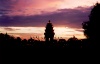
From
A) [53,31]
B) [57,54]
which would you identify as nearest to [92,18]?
[53,31]

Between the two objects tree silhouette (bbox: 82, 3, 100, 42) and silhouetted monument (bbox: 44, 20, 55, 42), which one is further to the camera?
silhouetted monument (bbox: 44, 20, 55, 42)

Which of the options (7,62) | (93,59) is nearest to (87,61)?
(93,59)

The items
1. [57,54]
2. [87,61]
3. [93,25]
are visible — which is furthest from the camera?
[93,25]

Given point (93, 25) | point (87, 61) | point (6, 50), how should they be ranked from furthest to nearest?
point (93, 25) → point (6, 50) → point (87, 61)

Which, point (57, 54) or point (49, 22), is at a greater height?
point (49, 22)

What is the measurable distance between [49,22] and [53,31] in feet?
14.1

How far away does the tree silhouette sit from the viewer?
70562 millimetres

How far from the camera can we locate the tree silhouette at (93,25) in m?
70.6

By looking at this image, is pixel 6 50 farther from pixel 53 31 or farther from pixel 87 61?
pixel 53 31

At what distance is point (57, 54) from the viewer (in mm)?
37375

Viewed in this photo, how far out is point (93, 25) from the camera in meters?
74.9

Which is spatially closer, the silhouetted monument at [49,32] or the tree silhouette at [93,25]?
the tree silhouette at [93,25]

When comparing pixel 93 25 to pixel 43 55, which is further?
pixel 93 25

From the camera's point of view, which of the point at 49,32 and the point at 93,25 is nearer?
the point at 93,25
